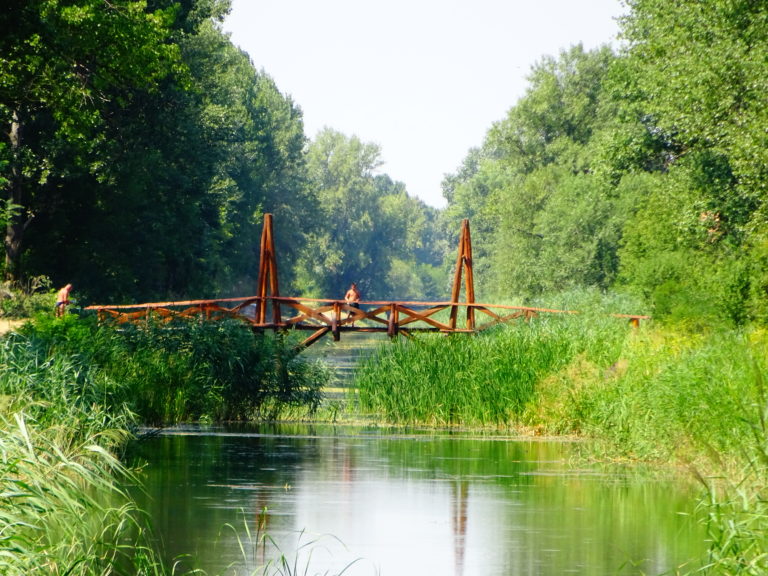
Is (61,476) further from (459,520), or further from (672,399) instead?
(672,399)

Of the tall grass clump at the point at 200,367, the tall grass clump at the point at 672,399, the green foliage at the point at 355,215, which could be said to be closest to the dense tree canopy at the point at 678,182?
the tall grass clump at the point at 672,399

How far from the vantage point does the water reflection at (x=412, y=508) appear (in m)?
12.0

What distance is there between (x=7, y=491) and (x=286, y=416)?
1818 cm

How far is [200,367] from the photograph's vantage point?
2503cm

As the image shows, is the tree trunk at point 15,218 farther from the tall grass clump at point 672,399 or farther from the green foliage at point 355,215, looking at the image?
the green foliage at point 355,215

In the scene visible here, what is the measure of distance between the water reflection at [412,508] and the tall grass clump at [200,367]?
205cm

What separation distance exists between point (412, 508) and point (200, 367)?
10494 millimetres

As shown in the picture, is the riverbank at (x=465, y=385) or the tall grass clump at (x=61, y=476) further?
the riverbank at (x=465, y=385)

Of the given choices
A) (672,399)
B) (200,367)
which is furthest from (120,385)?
(672,399)

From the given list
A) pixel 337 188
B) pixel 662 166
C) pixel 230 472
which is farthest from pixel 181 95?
pixel 337 188

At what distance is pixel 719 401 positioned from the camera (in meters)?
16.2

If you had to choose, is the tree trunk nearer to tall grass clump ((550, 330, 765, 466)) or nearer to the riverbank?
the riverbank

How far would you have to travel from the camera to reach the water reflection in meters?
12.0

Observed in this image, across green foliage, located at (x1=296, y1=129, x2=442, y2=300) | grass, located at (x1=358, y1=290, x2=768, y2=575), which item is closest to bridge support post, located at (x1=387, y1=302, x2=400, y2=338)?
grass, located at (x1=358, y1=290, x2=768, y2=575)
